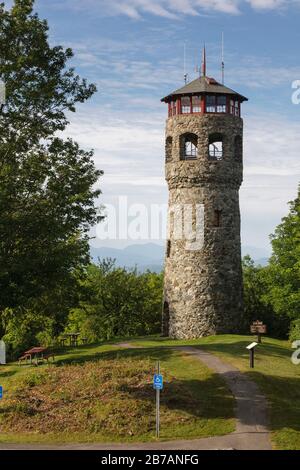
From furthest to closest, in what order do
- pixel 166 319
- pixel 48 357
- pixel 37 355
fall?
1. pixel 166 319
2. pixel 37 355
3. pixel 48 357

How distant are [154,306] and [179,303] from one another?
11280 mm

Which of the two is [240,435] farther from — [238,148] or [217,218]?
[238,148]

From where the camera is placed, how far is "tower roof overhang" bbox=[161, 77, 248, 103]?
48.6 meters

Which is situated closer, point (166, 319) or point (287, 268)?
point (287, 268)

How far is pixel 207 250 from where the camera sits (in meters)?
48.5

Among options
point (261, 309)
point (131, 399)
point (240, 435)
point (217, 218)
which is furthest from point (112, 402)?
point (261, 309)

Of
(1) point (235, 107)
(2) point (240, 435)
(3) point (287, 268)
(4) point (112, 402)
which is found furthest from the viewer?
(1) point (235, 107)

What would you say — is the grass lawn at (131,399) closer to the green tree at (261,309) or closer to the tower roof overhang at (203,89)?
the green tree at (261,309)

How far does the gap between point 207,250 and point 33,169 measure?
819 inches

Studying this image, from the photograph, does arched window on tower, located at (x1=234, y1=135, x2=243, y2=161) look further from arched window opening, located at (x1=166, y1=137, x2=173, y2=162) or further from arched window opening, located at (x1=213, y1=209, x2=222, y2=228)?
arched window opening, located at (x1=166, y1=137, x2=173, y2=162)

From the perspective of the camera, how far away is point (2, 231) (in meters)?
28.6

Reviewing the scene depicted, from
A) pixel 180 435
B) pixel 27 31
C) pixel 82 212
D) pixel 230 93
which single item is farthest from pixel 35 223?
pixel 230 93

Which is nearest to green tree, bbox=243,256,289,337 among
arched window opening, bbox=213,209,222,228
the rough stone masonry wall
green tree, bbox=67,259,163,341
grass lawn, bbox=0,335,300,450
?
the rough stone masonry wall

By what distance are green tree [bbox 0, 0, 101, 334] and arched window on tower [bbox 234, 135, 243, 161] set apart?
66.6 ft
